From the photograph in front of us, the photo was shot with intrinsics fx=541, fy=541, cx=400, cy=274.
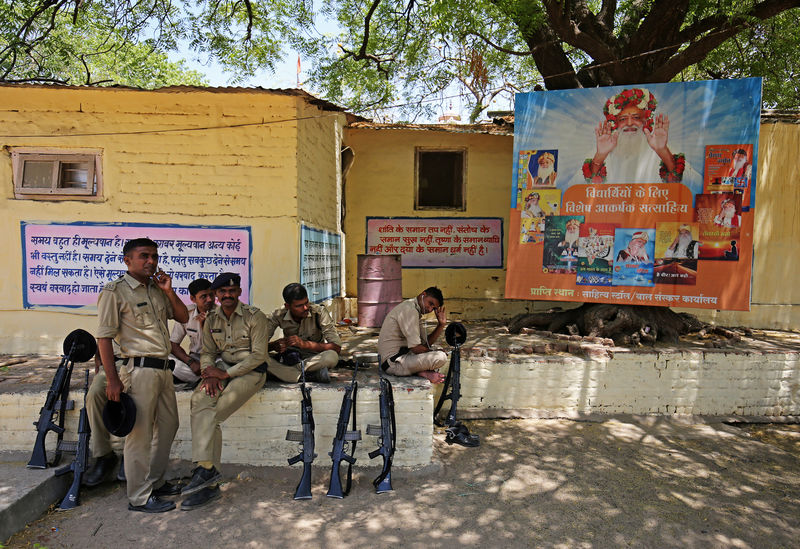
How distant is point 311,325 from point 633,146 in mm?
4030

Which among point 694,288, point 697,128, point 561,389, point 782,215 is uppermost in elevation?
point 697,128

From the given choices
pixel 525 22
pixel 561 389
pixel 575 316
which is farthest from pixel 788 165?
pixel 561 389

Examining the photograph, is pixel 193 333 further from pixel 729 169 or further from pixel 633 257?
pixel 729 169

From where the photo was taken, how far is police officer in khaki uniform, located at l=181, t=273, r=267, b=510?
146 inches

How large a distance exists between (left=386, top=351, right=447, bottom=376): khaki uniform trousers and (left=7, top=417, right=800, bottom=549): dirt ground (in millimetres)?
735

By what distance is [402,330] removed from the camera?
470cm

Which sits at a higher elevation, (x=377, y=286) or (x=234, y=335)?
(x=377, y=286)

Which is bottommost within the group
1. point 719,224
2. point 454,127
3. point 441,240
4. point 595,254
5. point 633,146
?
point 595,254

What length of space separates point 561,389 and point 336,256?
367cm

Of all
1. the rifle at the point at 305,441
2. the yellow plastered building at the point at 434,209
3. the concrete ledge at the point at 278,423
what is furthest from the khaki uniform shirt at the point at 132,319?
the yellow plastered building at the point at 434,209

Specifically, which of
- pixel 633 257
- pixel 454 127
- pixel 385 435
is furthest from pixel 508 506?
pixel 454 127

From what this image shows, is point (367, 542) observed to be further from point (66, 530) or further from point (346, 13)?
point (346, 13)

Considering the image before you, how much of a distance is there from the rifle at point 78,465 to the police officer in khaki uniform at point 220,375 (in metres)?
0.75

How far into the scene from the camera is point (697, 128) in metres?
5.79
